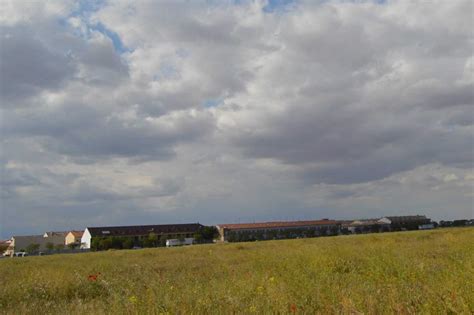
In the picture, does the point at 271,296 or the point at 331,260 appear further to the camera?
the point at 331,260

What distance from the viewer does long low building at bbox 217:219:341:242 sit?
111 metres

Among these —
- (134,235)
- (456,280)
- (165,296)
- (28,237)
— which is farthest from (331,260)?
(28,237)

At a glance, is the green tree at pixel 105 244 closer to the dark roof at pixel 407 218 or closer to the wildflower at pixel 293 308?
the wildflower at pixel 293 308

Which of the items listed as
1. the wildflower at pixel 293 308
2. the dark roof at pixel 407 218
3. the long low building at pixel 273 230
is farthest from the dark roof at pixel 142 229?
the wildflower at pixel 293 308

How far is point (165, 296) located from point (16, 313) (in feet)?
10.7

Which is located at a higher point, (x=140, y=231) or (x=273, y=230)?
(x=140, y=231)

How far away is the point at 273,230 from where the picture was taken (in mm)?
124500

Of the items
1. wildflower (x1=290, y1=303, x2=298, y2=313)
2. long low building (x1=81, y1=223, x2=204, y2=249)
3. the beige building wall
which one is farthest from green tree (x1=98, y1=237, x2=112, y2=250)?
wildflower (x1=290, y1=303, x2=298, y2=313)

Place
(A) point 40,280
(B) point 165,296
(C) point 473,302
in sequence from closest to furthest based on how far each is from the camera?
1. (C) point 473,302
2. (B) point 165,296
3. (A) point 40,280

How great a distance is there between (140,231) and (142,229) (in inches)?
77.1

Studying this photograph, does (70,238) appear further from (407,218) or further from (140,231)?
(407,218)

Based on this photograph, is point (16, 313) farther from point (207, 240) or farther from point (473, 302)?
point (207, 240)

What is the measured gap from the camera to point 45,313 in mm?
7559

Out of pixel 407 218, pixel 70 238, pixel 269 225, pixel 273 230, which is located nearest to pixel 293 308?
pixel 273 230
